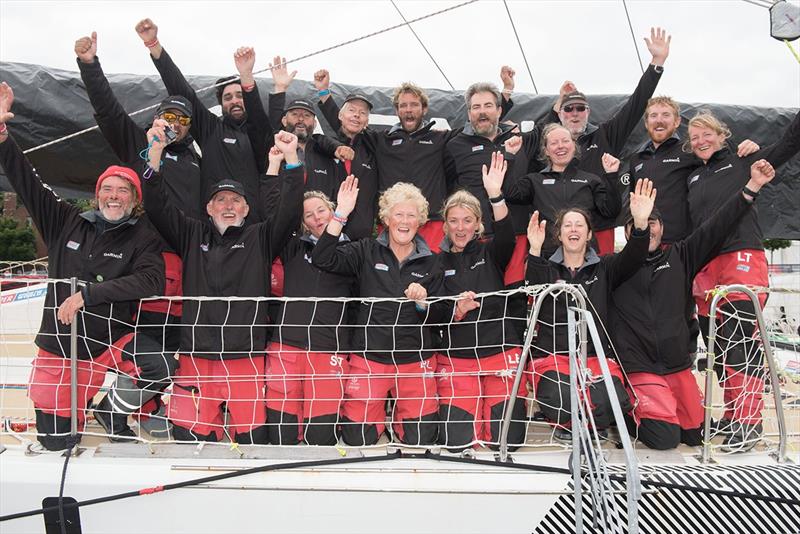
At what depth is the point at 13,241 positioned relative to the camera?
26344mm

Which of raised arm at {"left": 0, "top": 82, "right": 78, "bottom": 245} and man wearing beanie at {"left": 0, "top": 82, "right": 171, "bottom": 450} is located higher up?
raised arm at {"left": 0, "top": 82, "right": 78, "bottom": 245}

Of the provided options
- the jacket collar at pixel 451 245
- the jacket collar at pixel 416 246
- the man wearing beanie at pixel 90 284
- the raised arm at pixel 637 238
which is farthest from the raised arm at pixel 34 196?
the raised arm at pixel 637 238

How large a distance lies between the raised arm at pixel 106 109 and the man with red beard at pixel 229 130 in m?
0.47

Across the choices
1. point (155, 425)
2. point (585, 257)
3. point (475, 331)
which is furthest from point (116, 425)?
point (585, 257)

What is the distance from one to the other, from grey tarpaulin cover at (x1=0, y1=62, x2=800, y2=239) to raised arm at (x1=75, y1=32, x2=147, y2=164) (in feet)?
2.43

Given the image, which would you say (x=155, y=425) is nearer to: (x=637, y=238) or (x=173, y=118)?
(x=173, y=118)

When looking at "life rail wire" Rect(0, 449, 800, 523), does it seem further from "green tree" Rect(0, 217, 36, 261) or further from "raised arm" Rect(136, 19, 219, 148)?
"green tree" Rect(0, 217, 36, 261)

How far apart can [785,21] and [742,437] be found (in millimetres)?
2753

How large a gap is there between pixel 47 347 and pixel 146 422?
2.38 feet

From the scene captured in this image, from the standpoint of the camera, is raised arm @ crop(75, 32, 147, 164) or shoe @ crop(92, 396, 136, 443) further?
raised arm @ crop(75, 32, 147, 164)

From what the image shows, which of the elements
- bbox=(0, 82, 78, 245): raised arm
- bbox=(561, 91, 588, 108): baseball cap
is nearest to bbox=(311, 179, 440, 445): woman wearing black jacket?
bbox=(0, 82, 78, 245): raised arm

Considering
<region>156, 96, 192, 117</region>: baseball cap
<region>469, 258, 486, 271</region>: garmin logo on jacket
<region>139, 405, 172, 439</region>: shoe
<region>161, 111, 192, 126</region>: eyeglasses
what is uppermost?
<region>156, 96, 192, 117</region>: baseball cap

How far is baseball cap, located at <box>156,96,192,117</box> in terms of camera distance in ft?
14.0

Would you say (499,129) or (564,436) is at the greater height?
(499,129)
